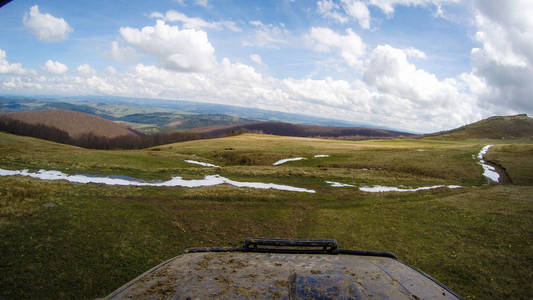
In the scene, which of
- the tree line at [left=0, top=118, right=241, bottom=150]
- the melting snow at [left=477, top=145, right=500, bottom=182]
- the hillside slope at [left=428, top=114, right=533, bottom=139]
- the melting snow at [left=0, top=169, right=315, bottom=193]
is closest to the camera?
the melting snow at [left=0, top=169, right=315, bottom=193]

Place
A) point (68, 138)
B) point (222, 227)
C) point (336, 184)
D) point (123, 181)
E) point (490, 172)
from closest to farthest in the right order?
point (222, 227), point (123, 181), point (336, 184), point (490, 172), point (68, 138)

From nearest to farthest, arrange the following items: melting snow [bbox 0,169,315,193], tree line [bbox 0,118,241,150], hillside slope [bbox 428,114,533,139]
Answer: melting snow [bbox 0,169,315,193]
hillside slope [bbox 428,114,533,139]
tree line [bbox 0,118,241,150]

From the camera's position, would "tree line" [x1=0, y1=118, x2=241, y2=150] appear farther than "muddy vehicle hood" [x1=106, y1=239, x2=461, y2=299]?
Yes

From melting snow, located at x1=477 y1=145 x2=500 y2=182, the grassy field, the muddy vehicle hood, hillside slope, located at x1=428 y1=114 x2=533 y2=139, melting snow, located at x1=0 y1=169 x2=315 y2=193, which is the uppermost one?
hillside slope, located at x1=428 y1=114 x2=533 y2=139

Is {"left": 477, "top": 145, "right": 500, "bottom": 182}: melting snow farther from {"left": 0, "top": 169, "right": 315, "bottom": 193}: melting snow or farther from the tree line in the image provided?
the tree line

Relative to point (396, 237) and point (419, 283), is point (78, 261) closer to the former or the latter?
point (419, 283)

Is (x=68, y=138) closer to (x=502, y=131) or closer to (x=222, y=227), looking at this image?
(x=222, y=227)

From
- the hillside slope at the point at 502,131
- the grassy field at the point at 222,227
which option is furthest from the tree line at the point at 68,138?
the grassy field at the point at 222,227

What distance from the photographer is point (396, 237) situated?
1479 cm

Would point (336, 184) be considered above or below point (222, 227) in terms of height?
above

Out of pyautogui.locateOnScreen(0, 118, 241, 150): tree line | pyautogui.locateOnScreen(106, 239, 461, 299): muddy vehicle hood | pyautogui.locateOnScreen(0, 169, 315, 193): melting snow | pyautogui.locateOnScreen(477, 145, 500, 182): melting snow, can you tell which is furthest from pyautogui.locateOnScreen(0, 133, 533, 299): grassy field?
pyautogui.locateOnScreen(0, 118, 241, 150): tree line

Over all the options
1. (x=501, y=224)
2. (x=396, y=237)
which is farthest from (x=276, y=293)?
(x=501, y=224)

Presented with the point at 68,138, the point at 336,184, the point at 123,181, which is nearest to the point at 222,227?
the point at 123,181

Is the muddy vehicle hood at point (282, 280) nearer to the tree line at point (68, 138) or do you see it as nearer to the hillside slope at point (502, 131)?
the tree line at point (68, 138)
